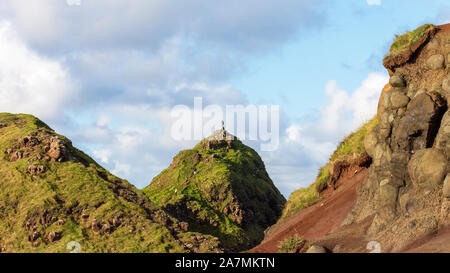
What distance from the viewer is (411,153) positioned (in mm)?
25812

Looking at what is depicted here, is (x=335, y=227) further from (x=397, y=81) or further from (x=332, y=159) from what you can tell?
(x=397, y=81)

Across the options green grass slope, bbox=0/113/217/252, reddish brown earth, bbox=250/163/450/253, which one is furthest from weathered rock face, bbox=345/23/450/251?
green grass slope, bbox=0/113/217/252

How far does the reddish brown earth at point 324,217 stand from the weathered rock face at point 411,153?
2.25 metres

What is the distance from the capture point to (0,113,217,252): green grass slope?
36625mm

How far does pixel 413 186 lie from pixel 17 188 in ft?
99.2

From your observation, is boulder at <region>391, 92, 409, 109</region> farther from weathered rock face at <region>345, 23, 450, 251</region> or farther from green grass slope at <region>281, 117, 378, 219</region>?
green grass slope at <region>281, 117, 378, 219</region>

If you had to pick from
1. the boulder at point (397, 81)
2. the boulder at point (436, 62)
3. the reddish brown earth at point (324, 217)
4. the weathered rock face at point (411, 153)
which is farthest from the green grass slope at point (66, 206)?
the boulder at point (436, 62)

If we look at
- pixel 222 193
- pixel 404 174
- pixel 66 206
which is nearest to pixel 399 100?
pixel 404 174

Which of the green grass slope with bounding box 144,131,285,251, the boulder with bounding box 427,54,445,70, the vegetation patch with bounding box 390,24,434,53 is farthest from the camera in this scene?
the green grass slope with bounding box 144,131,285,251

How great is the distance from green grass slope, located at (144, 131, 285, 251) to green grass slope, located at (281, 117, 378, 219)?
39.0ft

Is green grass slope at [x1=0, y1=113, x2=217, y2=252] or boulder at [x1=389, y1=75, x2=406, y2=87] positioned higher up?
boulder at [x1=389, y1=75, x2=406, y2=87]

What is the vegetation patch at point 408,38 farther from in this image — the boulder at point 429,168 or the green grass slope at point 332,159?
the boulder at point 429,168
